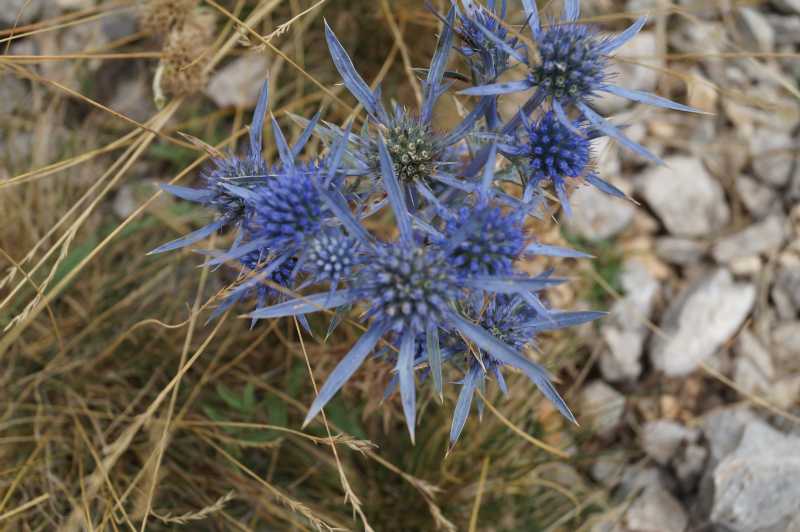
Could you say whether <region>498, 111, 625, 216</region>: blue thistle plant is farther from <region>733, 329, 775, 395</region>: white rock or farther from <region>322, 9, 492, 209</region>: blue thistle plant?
<region>733, 329, 775, 395</region>: white rock

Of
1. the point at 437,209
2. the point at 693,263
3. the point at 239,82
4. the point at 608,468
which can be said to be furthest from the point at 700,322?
the point at 239,82

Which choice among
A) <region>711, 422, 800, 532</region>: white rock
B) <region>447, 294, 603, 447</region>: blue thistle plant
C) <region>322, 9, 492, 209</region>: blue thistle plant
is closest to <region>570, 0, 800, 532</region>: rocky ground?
<region>711, 422, 800, 532</region>: white rock

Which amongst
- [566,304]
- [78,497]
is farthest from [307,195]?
[566,304]

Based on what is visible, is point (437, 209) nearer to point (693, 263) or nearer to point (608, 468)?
point (608, 468)

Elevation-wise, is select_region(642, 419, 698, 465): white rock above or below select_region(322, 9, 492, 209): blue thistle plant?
below

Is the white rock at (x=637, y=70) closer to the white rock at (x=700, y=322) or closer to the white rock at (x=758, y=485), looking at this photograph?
the white rock at (x=700, y=322)
